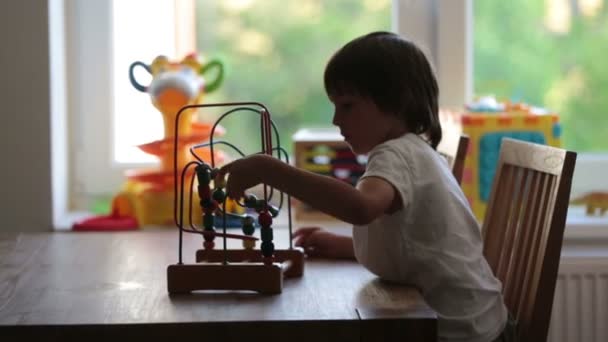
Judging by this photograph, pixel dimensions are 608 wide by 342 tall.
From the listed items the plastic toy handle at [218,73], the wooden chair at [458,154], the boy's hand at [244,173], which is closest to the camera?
the boy's hand at [244,173]

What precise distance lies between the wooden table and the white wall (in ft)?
2.33

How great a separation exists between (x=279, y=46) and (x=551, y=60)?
678 millimetres

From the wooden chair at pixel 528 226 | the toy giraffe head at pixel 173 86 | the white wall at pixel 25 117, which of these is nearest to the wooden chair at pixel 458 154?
the wooden chair at pixel 528 226

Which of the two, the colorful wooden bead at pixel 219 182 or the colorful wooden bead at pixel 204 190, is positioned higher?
the colorful wooden bead at pixel 219 182

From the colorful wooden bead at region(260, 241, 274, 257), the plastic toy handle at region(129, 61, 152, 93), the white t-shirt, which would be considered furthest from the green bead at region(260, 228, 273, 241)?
the plastic toy handle at region(129, 61, 152, 93)

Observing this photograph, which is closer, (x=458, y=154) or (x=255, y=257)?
(x=255, y=257)

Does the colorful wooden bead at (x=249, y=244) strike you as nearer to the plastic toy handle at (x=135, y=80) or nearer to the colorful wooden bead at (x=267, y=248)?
the colorful wooden bead at (x=267, y=248)

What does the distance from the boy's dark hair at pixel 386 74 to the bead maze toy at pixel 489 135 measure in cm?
77

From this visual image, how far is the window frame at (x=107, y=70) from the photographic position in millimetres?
2264

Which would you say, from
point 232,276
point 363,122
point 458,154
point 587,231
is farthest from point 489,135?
point 232,276

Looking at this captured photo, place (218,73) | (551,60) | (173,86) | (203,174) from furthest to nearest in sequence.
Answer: (551,60) → (218,73) → (173,86) → (203,174)

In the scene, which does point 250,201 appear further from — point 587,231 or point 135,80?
point 587,231

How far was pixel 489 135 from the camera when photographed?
2066mm

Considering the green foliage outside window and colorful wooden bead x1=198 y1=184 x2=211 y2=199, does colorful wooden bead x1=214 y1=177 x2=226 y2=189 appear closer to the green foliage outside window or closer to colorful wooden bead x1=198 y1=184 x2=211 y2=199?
colorful wooden bead x1=198 y1=184 x2=211 y2=199
